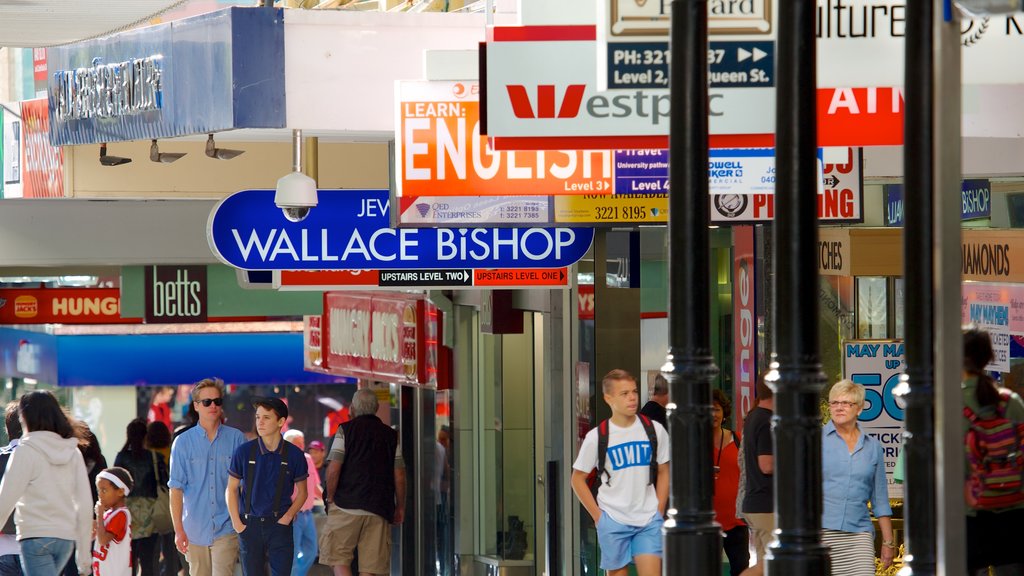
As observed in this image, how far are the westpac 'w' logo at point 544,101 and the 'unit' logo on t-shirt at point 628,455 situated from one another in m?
3.05

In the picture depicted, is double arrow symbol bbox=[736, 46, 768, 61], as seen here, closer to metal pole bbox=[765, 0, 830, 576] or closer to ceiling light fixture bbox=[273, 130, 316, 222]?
metal pole bbox=[765, 0, 830, 576]

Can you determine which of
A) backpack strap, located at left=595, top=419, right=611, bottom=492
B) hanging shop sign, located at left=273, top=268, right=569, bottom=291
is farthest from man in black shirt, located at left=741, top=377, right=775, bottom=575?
hanging shop sign, located at left=273, top=268, right=569, bottom=291

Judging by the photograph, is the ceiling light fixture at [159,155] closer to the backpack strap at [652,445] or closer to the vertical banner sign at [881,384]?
the backpack strap at [652,445]

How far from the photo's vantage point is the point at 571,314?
12.7m

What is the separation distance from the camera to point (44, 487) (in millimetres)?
11008

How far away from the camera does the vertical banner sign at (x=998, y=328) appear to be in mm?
11672

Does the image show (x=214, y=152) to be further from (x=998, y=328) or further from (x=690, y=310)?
(x=998, y=328)

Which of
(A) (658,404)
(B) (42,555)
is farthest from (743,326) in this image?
(B) (42,555)

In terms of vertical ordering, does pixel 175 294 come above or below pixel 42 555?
above

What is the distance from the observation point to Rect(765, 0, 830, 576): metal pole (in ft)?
19.6

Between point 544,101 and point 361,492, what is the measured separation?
729 centimetres

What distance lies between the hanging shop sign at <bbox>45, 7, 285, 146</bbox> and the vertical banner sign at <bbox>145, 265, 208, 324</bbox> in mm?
6983

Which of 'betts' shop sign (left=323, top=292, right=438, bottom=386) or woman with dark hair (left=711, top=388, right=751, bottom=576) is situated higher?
'betts' shop sign (left=323, top=292, right=438, bottom=386)

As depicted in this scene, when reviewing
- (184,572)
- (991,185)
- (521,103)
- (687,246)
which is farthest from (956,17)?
(184,572)
